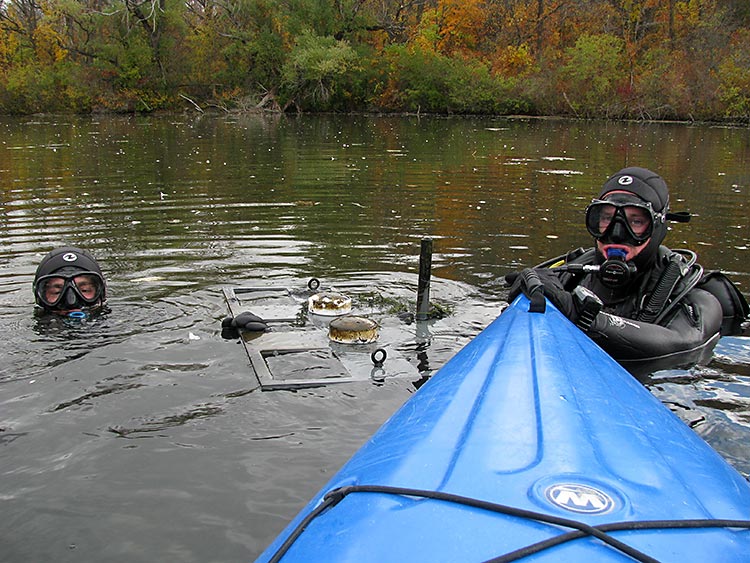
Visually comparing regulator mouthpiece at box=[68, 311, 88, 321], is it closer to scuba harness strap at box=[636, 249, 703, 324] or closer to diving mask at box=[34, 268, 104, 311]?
diving mask at box=[34, 268, 104, 311]

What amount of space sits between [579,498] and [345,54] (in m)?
44.3

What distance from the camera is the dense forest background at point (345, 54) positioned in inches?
1721

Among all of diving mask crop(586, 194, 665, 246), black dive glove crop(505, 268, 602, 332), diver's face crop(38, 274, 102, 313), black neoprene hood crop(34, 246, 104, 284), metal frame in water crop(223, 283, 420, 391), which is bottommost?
metal frame in water crop(223, 283, 420, 391)

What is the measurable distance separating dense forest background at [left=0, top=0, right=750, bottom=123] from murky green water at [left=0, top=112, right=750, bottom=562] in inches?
1006

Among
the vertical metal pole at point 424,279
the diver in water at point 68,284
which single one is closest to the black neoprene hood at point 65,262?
the diver in water at point 68,284

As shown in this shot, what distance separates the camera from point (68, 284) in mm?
6480

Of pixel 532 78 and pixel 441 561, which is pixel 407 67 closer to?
pixel 532 78

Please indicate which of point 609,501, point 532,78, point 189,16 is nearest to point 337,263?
point 609,501

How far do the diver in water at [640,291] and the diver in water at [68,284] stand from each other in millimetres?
3967

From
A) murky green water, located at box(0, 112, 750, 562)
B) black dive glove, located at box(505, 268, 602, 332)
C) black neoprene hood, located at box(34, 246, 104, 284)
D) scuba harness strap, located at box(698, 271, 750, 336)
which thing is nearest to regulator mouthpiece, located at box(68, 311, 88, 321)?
murky green water, located at box(0, 112, 750, 562)

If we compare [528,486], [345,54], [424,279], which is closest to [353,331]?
[424,279]

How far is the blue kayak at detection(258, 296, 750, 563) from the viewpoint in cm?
213

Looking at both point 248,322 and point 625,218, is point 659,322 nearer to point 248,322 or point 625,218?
point 625,218

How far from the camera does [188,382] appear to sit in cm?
529
